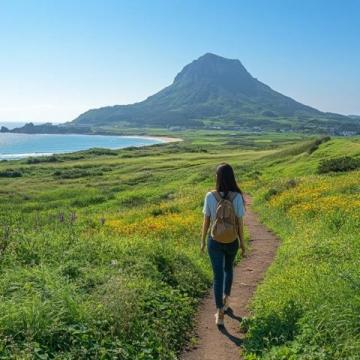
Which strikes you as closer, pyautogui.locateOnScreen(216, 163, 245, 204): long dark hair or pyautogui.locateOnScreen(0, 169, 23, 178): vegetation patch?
pyautogui.locateOnScreen(216, 163, 245, 204): long dark hair

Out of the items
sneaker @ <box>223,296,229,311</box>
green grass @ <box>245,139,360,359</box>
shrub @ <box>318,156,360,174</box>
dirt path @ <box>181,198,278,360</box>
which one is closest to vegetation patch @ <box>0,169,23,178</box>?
shrub @ <box>318,156,360,174</box>

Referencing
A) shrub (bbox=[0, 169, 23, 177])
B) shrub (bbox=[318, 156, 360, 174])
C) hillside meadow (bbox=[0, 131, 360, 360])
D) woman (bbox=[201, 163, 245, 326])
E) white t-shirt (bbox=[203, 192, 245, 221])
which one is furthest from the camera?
shrub (bbox=[0, 169, 23, 177])

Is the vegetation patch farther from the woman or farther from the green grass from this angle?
the woman

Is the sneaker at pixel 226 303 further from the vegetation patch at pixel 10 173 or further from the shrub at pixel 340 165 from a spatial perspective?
the vegetation patch at pixel 10 173

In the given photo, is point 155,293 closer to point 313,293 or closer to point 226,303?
point 226,303

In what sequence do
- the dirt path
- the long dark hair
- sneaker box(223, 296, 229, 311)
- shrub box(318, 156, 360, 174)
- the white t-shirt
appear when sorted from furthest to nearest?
shrub box(318, 156, 360, 174) → sneaker box(223, 296, 229, 311) → the white t-shirt → the long dark hair → the dirt path

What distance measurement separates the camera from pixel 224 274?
960 cm

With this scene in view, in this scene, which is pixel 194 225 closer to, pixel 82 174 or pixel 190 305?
pixel 190 305

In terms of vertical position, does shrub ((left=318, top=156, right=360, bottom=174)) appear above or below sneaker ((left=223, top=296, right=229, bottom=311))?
above

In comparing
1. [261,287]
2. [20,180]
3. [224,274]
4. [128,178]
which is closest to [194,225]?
[261,287]

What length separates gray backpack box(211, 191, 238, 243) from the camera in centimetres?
885

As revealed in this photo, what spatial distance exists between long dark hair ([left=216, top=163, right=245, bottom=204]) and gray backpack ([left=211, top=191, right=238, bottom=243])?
9cm

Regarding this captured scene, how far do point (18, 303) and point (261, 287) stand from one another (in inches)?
223

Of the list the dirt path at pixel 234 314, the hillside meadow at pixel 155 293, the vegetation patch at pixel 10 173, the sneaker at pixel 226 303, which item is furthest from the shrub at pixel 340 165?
the vegetation patch at pixel 10 173
